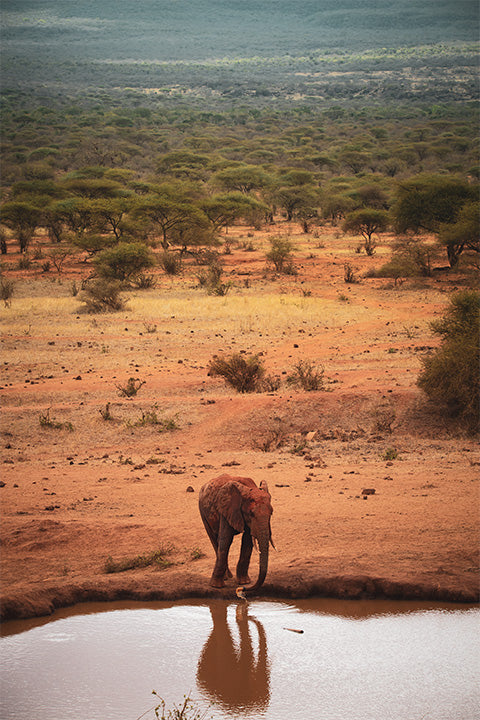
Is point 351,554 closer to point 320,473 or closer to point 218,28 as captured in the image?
point 320,473

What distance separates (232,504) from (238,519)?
0.12 meters

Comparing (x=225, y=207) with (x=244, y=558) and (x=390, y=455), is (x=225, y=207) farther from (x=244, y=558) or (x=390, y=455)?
(x=244, y=558)

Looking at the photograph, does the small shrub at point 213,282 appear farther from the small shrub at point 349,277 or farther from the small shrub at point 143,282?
the small shrub at point 349,277

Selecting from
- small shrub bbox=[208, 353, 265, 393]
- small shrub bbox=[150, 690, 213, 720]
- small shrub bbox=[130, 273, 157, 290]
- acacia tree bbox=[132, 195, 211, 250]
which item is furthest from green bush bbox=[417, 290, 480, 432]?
acacia tree bbox=[132, 195, 211, 250]

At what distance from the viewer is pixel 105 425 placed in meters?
11.0

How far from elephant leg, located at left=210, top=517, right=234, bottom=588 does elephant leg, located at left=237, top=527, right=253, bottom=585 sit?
106 mm

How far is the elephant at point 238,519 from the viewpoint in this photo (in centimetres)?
543

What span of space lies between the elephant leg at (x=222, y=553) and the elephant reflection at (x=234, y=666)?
0.64 ft

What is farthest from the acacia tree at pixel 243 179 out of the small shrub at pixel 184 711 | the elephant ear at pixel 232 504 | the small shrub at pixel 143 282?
the small shrub at pixel 184 711

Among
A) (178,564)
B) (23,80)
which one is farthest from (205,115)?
(178,564)

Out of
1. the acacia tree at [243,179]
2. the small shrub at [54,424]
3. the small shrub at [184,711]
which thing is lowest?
the small shrub at [54,424]

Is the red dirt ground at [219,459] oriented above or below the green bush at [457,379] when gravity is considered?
below

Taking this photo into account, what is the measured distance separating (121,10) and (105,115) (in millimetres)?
92640

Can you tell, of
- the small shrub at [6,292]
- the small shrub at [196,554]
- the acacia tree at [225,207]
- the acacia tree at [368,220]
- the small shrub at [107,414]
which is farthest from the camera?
the acacia tree at [225,207]
